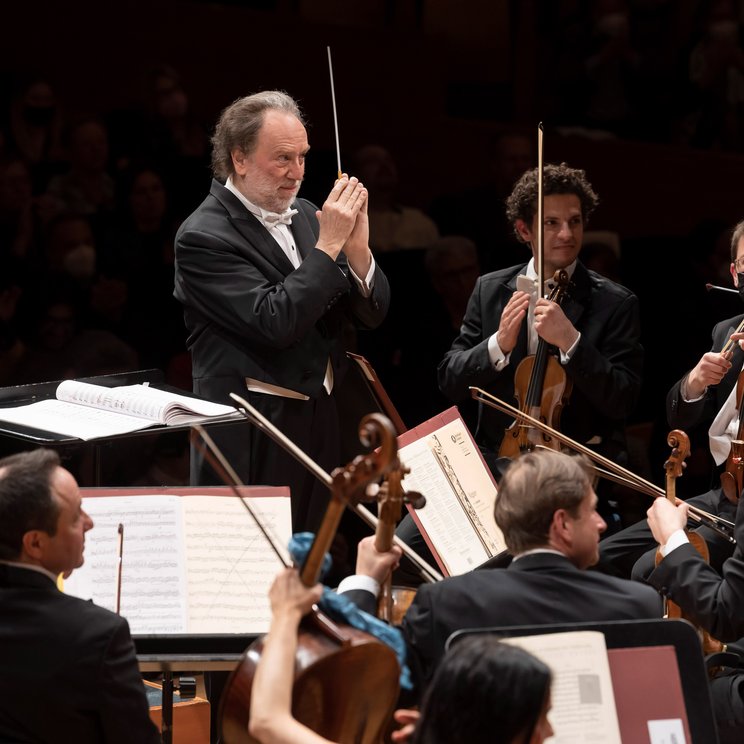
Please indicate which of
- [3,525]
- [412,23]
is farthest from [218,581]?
[412,23]

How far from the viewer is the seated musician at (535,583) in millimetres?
2279

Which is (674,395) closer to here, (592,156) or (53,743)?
(53,743)

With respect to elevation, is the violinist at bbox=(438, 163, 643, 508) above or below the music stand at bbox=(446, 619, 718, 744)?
above

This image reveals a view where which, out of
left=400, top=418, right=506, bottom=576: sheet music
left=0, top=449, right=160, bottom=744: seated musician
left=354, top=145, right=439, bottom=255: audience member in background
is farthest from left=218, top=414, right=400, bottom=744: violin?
left=354, top=145, right=439, bottom=255: audience member in background

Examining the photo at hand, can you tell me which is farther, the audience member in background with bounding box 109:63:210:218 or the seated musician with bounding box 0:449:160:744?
the audience member in background with bounding box 109:63:210:218

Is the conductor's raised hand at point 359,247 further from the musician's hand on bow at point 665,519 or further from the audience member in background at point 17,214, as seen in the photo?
the audience member in background at point 17,214

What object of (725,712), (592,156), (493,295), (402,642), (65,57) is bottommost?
(725,712)

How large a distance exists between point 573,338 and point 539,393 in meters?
0.18

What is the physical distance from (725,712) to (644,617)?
0.64 meters

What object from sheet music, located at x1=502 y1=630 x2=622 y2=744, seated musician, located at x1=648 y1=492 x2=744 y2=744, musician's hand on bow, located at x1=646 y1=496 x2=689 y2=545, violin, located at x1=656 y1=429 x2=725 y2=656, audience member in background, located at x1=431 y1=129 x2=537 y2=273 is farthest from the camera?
audience member in background, located at x1=431 y1=129 x2=537 y2=273

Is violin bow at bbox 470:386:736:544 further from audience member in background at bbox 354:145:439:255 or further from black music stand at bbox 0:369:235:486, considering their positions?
audience member in background at bbox 354:145:439:255

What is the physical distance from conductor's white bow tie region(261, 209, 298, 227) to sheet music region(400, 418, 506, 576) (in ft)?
2.33

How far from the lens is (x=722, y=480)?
11.8ft

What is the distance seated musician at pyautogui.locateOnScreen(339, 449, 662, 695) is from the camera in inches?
89.7
